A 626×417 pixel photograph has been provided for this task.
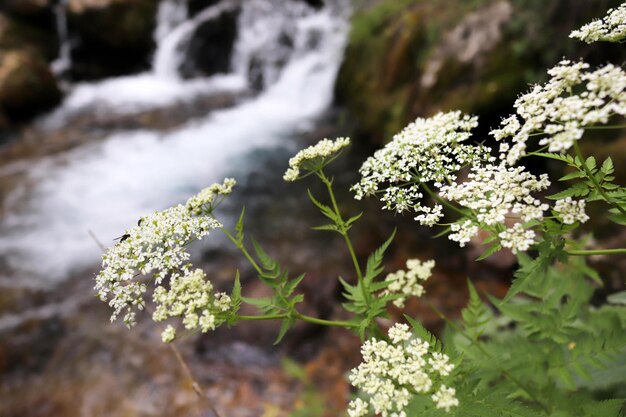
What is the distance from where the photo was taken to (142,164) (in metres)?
11.3

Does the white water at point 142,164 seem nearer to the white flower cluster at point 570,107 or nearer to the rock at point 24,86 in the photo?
the rock at point 24,86

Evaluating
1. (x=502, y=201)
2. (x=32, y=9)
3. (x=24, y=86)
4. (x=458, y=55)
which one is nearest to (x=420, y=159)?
(x=502, y=201)

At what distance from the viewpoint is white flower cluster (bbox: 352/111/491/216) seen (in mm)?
2217

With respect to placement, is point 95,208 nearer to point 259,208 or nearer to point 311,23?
point 259,208

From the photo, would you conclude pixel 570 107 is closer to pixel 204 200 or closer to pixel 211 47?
pixel 204 200

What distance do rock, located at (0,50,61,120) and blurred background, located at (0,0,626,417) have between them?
62mm

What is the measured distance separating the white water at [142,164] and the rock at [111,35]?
1595 mm

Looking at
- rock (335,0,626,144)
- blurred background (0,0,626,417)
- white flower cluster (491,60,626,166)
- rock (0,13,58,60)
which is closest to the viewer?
white flower cluster (491,60,626,166)

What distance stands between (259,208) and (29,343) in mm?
4611

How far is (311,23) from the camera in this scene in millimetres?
16609

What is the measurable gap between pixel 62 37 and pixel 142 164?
35.8 feet

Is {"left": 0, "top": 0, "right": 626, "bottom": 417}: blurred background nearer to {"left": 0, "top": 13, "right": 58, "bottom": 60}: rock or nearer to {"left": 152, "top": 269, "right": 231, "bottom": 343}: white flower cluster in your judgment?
{"left": 0, "top": 13, "right": 58, "bottom": 60}: rock

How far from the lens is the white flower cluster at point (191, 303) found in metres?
2.05

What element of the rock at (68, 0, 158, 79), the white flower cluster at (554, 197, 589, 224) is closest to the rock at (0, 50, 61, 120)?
the rock at (68, 0, 158, 79)
